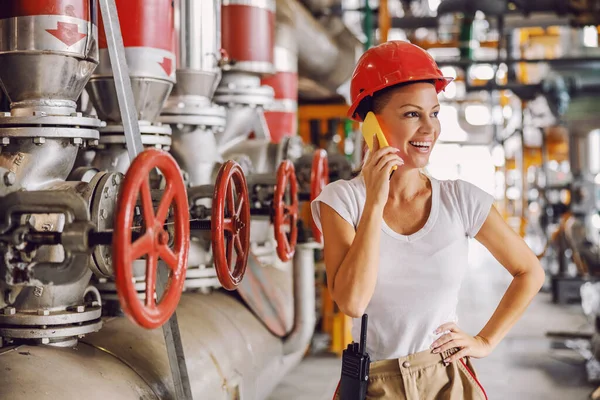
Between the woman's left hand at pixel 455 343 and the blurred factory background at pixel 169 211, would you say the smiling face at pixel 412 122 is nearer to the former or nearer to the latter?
the woman's left hand at pixel 455 343

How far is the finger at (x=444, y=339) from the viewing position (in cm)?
153

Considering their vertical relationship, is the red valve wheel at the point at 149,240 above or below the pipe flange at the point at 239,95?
below

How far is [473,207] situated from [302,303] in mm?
1904

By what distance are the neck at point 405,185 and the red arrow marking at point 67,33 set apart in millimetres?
835

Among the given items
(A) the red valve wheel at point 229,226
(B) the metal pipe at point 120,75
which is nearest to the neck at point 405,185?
(A) the red valve wheel at point 229,226

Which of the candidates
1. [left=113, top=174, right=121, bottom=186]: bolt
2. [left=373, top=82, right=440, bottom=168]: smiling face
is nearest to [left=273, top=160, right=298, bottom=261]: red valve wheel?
[left=113, top=174, right=121, bottom=186]: bolt

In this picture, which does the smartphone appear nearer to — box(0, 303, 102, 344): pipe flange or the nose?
the nose

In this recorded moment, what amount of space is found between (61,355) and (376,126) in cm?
95

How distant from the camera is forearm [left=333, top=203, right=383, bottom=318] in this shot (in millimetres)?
1449

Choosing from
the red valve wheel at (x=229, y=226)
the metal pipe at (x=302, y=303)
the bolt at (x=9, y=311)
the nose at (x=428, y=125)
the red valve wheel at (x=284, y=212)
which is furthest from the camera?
the metal pipe at (x=302, y=303)

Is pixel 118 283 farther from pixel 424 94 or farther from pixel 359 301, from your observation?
pixel 424 94

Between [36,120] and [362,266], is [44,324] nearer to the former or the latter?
[36,120]

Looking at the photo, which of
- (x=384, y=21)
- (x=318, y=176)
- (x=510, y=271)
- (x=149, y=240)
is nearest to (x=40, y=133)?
(x=149, y=240)

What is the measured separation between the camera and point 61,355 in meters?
1.89
